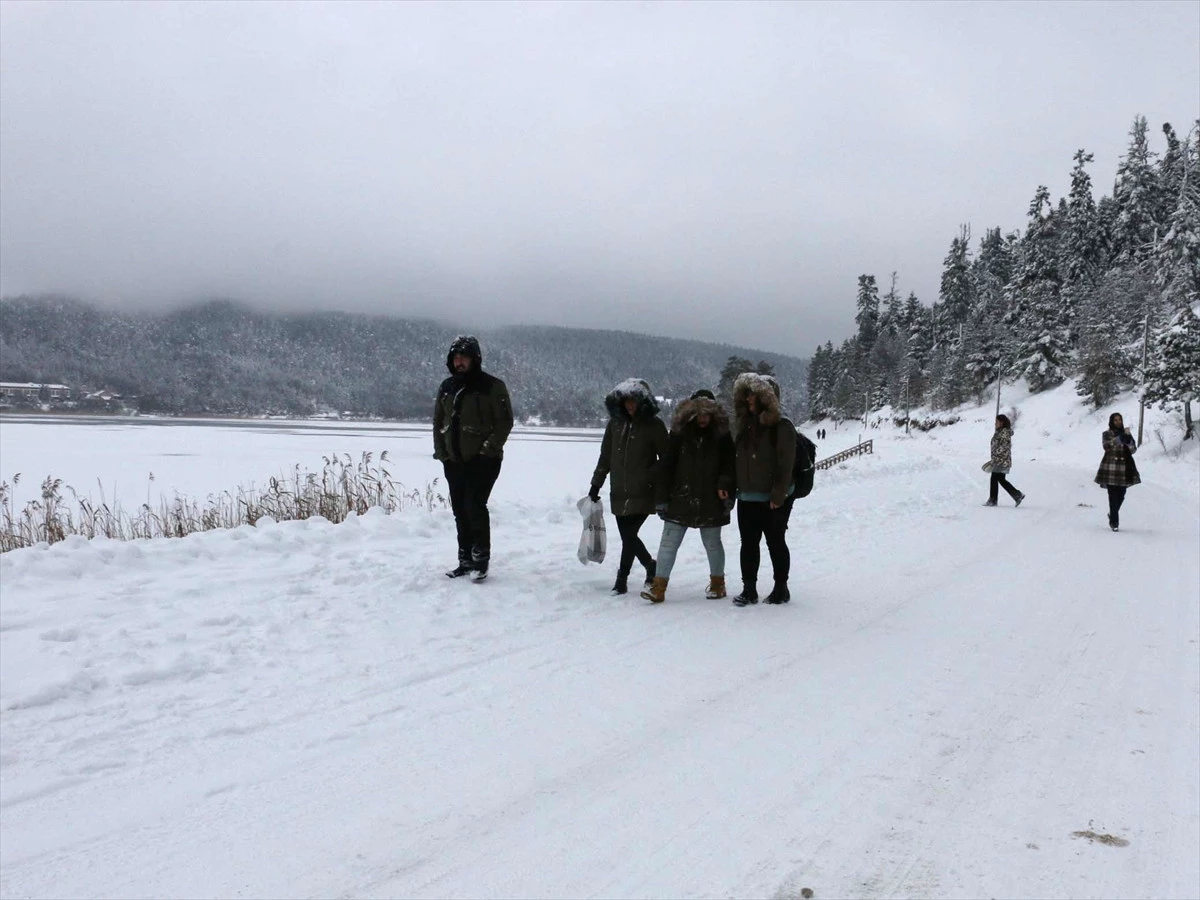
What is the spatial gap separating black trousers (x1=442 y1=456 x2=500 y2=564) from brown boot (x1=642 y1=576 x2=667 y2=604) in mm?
1483

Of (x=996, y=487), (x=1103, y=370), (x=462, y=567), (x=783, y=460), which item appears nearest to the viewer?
(x=783, y=460)

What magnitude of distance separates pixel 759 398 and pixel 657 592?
6.00 ft

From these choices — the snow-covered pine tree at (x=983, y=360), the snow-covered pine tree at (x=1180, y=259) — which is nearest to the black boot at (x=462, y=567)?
the snow-covered pine tree at (x=1180, y=259)

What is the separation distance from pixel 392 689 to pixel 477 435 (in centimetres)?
294

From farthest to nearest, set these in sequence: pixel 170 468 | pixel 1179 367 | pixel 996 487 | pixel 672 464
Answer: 1. pixel 1179 367
2. pixel 170 468
3. pixel 996 487
4. pixel 672 464

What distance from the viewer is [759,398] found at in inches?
262

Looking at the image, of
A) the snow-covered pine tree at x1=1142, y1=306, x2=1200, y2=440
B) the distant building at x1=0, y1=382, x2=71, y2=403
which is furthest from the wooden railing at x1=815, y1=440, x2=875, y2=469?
the distant building at x1=0, y1=382, x2=71, y2=403

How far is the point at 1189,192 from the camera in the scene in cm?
5944

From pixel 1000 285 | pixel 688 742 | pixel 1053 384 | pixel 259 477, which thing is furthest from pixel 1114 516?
pixel 1000 285

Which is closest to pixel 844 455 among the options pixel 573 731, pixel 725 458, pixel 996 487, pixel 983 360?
pixel 996 487

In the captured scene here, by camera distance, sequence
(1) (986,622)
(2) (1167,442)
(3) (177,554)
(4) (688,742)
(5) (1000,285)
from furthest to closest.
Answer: (5) (1000,285)
(2) (1167,442)
(3) (177,554)
(1) (986,622)
(4) (688,742)

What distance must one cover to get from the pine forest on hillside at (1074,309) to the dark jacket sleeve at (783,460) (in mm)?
35802

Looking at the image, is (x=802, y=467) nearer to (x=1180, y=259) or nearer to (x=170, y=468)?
(x=170, y=468)

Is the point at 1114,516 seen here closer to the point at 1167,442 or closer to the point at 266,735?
the point at 266,735
